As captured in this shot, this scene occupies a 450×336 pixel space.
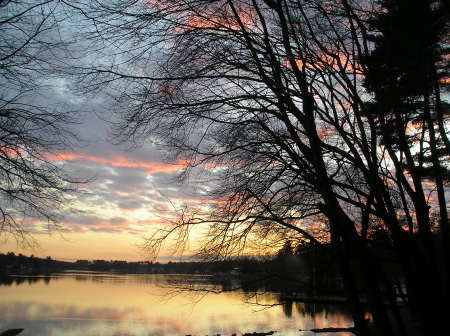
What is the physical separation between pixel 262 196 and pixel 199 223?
1196 mm

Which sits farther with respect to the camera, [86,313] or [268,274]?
[86,313]

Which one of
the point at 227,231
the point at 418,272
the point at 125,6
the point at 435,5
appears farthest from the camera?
the point at 435,5

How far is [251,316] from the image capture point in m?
41.8

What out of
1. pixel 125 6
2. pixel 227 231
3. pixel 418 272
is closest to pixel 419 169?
pixel 418 272

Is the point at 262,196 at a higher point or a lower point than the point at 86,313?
higher

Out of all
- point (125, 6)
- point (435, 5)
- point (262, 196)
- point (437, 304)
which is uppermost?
point (435, 5)

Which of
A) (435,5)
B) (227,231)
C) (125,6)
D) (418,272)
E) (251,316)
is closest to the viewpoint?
(125,6)

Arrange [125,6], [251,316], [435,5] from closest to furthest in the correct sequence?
[125,6]
[435,5]
[251,316]

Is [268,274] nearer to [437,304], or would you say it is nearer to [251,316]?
[437,304]

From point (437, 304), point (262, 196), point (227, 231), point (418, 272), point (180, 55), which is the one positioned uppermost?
point (180, 55)

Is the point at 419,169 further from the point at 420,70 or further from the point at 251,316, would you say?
the point at 251,316

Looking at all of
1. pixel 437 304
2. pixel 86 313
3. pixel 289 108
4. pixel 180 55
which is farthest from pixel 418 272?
pixel 86 313

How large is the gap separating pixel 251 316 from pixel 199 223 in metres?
37.9

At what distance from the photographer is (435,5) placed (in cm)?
853
